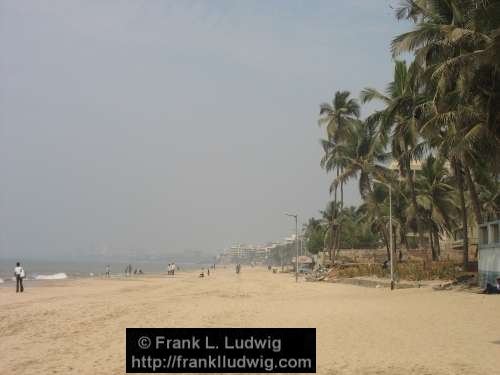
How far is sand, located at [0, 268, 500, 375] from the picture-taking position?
9438mm

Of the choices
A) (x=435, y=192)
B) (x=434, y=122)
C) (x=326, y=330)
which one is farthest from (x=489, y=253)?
(x=435, y=192)

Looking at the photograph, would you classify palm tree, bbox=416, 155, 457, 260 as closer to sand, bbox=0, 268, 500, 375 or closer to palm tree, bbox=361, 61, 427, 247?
palm tree, bbox=361, 61, 427, 247

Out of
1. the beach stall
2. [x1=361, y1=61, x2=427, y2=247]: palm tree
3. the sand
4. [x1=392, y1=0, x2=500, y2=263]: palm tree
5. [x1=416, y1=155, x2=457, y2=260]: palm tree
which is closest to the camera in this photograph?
the sand

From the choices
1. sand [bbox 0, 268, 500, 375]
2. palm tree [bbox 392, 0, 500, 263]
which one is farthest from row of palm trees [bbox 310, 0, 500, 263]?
sand [bbox 0, 268, 500, 375]

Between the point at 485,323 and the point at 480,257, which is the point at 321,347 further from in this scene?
the point at 480,257

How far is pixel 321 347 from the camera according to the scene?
11016 millimetres

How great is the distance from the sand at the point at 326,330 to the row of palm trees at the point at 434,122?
782cm

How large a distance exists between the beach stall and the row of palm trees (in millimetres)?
3224

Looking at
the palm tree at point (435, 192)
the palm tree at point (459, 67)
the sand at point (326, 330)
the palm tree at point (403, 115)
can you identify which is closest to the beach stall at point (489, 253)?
the sand at point (326, 330)

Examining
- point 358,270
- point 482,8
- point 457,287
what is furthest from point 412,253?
point 482,8

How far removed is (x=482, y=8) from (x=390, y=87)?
19.0 m

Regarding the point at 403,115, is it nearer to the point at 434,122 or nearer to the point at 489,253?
the point at 434,122

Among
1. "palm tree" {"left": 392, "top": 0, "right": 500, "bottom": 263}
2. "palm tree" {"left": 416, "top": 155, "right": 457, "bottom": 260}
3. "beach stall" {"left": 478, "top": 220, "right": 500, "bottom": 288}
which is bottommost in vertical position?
"beach stall" {"left": 478, "top": 220, "right": 500, "bottom": 288}

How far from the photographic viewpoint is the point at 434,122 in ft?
84.7
